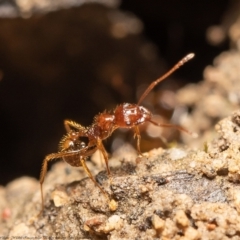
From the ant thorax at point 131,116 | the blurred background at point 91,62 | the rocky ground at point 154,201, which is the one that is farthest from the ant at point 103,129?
the blurred background at point 91,62

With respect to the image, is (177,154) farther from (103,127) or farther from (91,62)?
(91,62)

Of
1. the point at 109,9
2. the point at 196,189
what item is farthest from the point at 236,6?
the point at 196,189

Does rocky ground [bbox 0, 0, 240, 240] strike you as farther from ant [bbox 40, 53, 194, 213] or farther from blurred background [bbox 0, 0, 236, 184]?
blurred background [bbox 0, 0, 236, 184]

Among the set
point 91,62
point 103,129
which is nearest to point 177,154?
point 103,129

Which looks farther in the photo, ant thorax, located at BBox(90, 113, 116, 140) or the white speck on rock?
ant thorax, located at BBox(90, 113, 116, 140)

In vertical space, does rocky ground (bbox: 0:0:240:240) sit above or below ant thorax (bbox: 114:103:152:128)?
below

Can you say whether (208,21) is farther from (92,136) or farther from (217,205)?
(217,205)

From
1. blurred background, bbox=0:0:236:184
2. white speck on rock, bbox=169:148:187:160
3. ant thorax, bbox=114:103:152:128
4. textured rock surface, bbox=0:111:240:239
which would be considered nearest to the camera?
textured rock surface, bbox=0:111:240:239

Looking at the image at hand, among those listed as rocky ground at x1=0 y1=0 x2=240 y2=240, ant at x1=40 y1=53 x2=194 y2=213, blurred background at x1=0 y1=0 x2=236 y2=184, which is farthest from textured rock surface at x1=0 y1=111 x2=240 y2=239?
blurred background at x1=0 y1=0 x2=236 y2=184
